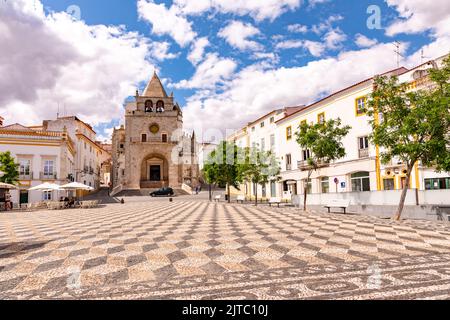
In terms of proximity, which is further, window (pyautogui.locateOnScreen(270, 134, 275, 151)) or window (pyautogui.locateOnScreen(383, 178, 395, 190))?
window (pyautogui.locateOnScreen(270, 134, 275, 151))

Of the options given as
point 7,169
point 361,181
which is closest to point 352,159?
point 361,181

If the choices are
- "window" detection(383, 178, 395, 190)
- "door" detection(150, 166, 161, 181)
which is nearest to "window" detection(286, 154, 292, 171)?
"window" detection(383, 178, 395, 190)

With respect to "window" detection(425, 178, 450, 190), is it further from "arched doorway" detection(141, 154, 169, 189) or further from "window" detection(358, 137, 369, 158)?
"arched doorway" detection(141, 154, 169, 189)

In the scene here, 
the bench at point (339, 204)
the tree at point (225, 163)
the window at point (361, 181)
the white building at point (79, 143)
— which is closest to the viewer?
the bench at point (339, 204)

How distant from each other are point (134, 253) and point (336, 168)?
2203 cm

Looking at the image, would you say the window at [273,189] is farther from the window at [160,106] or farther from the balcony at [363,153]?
the window at [160,106]

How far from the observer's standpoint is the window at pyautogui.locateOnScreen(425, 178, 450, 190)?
17875 millimetres

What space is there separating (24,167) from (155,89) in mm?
26018

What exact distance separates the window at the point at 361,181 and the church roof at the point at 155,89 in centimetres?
3817

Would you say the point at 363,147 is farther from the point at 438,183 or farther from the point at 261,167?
the point at 261,167

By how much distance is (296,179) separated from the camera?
30203 mm

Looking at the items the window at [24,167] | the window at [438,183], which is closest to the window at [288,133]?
the window at [438,183]

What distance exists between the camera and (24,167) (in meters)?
33.5

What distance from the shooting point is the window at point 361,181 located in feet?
75.6
